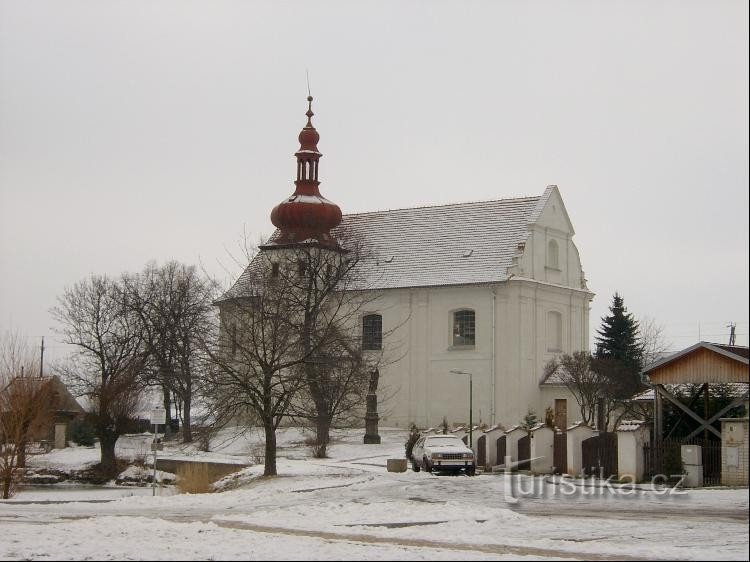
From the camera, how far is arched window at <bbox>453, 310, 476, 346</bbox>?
50.8 meters

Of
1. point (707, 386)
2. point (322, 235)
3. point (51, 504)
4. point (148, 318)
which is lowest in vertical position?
point (51, 504)

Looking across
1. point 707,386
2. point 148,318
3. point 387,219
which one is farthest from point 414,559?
point 148,318

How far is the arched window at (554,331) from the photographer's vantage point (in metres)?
52.0

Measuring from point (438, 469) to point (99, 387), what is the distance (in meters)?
25.5

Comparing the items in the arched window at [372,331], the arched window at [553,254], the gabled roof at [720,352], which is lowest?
the gabled roof at [720,352]

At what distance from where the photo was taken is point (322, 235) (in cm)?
5375

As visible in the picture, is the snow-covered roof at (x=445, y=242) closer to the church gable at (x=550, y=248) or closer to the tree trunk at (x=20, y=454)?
the church gable at (x=550, y=248)

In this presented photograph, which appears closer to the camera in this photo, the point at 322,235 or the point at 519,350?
the point at 519,350

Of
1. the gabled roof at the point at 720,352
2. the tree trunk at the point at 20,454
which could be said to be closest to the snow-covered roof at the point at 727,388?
the gabled roof at the point at 720,352

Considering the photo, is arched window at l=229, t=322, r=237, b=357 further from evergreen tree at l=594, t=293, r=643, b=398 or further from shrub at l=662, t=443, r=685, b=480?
evergreen tree at l=594, t=293, r=643, b=398

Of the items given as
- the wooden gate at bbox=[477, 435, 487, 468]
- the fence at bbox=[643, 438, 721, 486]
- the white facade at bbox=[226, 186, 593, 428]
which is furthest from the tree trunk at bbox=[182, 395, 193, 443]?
the fence at bbox=[643, 438, 721, 486]

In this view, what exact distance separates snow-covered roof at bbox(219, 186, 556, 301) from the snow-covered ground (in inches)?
857

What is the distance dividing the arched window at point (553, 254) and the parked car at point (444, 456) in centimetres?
2148

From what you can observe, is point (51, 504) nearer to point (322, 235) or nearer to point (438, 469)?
point (438, 469)
